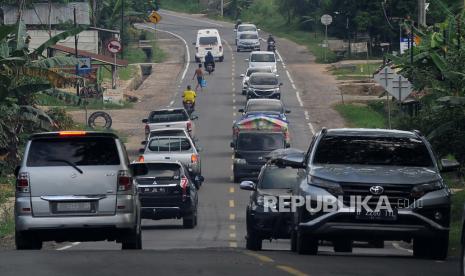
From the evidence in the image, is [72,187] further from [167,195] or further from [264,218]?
[167,195]

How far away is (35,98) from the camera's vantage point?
126ft

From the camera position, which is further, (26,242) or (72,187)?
(26,242)

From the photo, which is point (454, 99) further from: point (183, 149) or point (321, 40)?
point (321, 40)

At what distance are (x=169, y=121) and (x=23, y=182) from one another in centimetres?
2744

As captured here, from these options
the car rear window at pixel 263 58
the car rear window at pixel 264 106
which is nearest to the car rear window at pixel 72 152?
the car rear window at pixel 264 106

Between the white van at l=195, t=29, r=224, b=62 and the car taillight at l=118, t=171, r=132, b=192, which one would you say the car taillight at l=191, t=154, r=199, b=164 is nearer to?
the car taillight at l=118, t=171, r=132, b=192

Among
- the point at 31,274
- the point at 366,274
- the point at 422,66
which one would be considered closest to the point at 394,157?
the point at 366,274

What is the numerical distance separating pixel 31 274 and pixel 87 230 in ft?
11.0

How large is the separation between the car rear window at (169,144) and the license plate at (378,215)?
21475 millimetres

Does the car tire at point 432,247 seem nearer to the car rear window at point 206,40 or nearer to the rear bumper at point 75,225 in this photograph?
the rear bumper at point 75,225

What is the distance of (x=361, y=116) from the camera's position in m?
53.2

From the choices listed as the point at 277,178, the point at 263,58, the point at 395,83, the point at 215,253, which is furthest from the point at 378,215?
the point at 263,58

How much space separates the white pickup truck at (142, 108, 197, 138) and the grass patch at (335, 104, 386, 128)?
8.66 metres

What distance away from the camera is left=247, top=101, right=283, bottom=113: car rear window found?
158 ft
